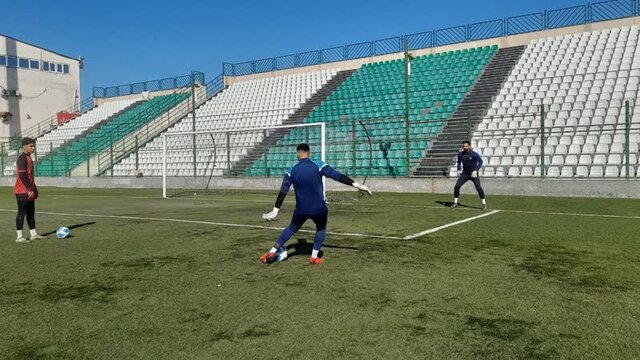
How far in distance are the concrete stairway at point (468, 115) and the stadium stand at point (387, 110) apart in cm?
43

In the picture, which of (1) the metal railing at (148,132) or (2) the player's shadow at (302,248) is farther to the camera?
(1) the metal railing at (148,132)

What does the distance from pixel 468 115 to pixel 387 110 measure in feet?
23.2

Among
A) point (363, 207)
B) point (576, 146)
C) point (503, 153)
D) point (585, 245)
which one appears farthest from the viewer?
point (503, 153)

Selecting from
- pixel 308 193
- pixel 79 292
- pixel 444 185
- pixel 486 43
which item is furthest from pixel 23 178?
pixel 486 43

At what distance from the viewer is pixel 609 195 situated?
53.0 feet

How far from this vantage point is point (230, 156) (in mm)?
25453

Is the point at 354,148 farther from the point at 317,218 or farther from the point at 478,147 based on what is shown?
the point at 317,218

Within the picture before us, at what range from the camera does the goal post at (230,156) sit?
79.7 feet

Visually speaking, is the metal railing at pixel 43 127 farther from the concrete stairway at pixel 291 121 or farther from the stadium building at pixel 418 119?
the concrete stairway at pixel 291 121

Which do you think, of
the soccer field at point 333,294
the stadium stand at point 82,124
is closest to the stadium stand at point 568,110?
the soccer field at point 333,294

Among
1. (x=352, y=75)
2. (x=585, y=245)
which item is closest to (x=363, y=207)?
(x=585, y=245)

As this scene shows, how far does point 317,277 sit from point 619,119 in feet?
57.8

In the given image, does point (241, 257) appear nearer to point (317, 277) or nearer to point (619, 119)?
point (317, 277)

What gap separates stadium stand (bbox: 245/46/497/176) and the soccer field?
1183cm
